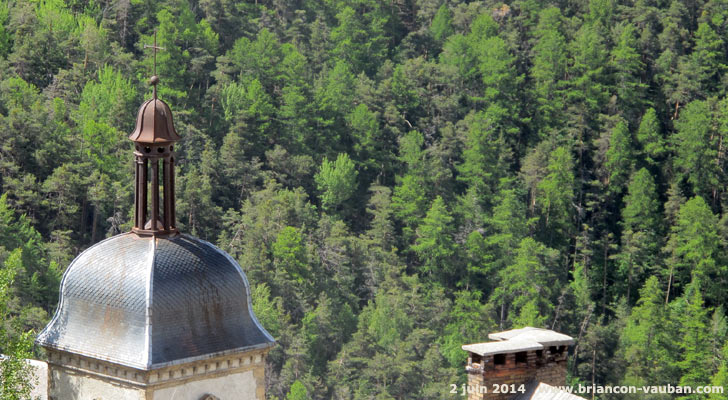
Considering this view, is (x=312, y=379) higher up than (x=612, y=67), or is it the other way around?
(x=612, y=67)

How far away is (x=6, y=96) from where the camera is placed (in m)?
83.2

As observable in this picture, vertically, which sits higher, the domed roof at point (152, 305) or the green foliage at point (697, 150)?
the green foliage at point (697, 150)

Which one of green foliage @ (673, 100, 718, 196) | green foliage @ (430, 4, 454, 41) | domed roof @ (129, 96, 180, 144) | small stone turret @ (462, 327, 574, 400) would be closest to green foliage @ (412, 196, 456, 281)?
green foliage @ (673, 100, 718, 196)

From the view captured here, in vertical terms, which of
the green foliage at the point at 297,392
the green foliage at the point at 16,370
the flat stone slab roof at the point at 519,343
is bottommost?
the green foliage at the point at 297,392

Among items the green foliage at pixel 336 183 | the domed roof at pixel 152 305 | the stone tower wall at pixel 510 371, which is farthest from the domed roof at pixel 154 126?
the green foliage at pixel 336 183

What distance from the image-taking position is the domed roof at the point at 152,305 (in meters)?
23.4

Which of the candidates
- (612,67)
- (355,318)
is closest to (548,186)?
(612,67)

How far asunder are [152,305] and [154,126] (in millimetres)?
2764

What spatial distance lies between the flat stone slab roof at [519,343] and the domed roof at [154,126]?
560 centimetres

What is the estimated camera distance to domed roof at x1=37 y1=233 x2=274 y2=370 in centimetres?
2344

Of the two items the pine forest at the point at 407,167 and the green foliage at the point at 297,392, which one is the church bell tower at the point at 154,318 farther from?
the green foliage at the point at 297,392

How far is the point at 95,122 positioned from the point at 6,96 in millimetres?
5216

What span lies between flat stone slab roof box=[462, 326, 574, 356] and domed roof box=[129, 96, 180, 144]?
5.60m

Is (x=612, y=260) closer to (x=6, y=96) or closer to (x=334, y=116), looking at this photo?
(x=334, y=116)
